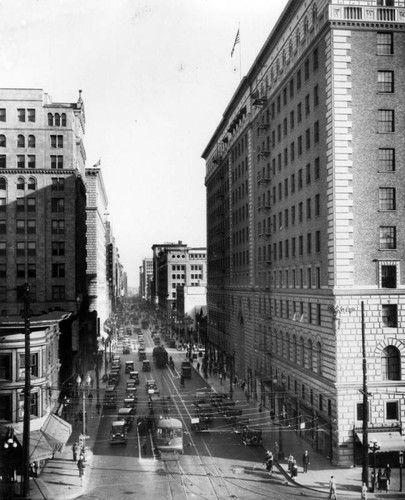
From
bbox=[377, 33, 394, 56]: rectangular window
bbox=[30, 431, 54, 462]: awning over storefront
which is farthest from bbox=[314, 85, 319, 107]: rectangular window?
bbox=[30, 431, 54, 462]: awning over storefront

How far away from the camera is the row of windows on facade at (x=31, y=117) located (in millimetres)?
80875

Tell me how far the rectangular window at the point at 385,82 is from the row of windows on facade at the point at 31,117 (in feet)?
166

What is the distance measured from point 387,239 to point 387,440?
13635 mm

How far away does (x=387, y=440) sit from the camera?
40344mm

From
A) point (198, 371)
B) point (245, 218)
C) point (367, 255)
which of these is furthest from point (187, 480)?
point (198, 371)

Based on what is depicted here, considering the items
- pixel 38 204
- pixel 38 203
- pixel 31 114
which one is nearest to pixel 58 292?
pixel 38 204

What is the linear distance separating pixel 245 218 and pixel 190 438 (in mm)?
35268

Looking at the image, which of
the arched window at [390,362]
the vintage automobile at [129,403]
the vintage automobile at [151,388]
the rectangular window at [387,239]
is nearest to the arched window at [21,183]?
the vintage automobile at [151,388]

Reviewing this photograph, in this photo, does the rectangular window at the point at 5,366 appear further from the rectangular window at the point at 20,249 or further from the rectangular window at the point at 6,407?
the rectangular window at the point at 20,249

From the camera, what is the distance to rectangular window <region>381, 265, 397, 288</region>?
4225 cm

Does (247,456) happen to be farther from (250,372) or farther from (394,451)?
(250,372)

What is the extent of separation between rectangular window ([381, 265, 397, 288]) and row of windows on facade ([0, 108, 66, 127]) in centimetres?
5419

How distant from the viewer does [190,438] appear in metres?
49.3

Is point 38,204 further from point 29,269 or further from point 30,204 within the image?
point 29,269
